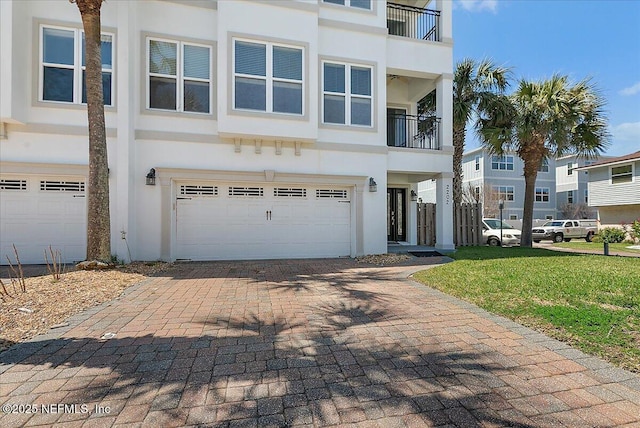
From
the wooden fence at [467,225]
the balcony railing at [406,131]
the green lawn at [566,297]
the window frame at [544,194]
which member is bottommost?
the green lawn at [566,297]

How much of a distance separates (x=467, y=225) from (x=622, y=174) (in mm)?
14569

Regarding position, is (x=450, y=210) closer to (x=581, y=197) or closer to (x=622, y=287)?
(x=622, y=287)

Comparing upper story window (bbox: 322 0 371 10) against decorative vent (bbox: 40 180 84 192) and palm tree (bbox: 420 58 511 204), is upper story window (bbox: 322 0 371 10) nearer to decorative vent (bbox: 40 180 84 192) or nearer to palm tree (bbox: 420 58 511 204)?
palm tree (bbox: 420 58 511 204)

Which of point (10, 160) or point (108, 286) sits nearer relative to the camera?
point (108, 286)

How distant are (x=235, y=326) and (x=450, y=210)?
Answer: 9824 mm

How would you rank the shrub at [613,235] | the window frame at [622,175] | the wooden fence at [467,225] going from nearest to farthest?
the wooden fence at [467,225], the shrub at [613,235], the window frame at [622,175]

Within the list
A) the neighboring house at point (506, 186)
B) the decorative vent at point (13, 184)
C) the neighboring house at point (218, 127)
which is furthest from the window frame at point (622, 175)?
the decorative vent at point (13, 184)

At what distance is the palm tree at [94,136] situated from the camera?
Result: 25.6 ft

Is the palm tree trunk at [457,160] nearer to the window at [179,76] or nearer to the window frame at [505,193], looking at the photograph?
the window at [179,76]

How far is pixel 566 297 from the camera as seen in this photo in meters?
5.18

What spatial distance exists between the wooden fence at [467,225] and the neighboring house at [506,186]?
710 inches

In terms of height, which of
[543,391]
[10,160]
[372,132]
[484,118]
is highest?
[484,118]

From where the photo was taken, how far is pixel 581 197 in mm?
32688

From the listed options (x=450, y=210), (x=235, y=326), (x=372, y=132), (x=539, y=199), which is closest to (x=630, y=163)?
(x=539, y=199)
